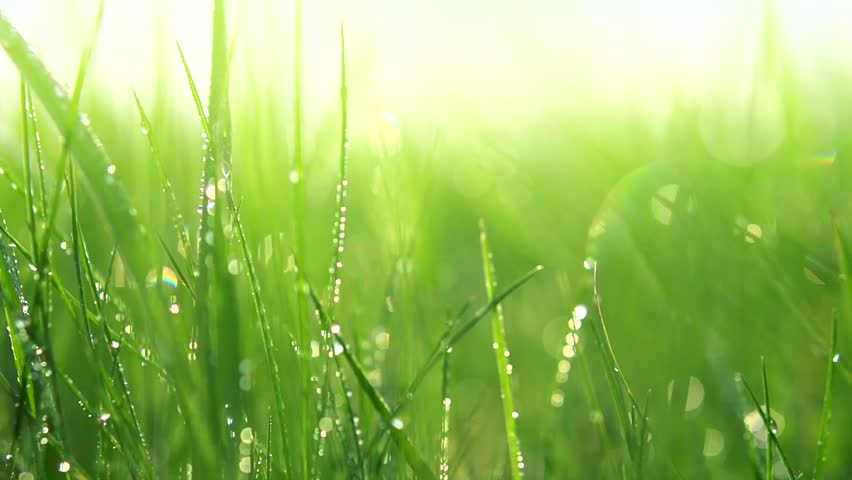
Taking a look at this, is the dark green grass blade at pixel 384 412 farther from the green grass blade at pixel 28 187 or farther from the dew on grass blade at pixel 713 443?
the dew on grass blade at pixel 713 443

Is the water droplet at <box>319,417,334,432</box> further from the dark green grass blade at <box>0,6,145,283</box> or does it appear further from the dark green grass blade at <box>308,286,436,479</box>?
the dark green grass blade at <box>0,6,145,283</box>

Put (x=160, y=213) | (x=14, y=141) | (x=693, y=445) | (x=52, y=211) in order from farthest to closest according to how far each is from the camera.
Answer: (x=14, y=141) < (x=693, y=445) < (x=160, y=213) < (x=52, y=211)

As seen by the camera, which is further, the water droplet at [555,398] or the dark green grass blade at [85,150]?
the water droplet at [555,398]

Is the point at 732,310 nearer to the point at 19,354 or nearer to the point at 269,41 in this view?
the point at 269,41

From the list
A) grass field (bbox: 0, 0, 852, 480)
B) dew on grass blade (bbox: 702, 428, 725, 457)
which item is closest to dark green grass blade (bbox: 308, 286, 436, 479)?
grass field (bbox: 0, 0, 852, 480)

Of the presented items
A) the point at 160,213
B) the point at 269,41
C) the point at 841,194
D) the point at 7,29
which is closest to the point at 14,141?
the point at 269,41

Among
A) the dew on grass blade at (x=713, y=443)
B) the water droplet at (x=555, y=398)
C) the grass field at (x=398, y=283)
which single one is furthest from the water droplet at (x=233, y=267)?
the dew on grass blade at (x=713, y=443)

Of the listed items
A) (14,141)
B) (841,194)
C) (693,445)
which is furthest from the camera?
(14,141)

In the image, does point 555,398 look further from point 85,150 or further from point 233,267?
point 85,150

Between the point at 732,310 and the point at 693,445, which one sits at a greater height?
the point at 732,310
